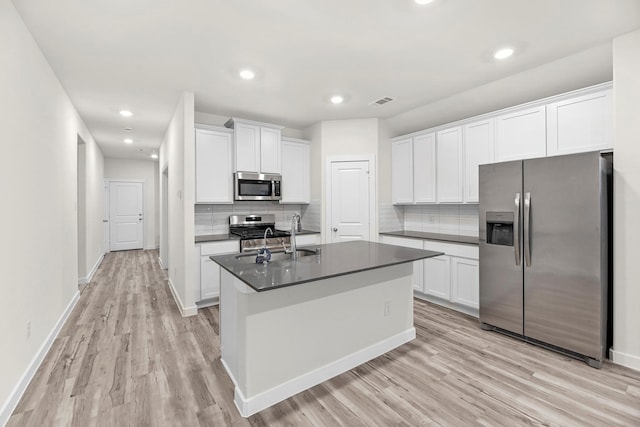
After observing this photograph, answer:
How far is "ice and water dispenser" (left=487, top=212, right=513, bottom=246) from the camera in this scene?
2.94m

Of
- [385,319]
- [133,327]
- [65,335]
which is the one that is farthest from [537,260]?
[65,335]

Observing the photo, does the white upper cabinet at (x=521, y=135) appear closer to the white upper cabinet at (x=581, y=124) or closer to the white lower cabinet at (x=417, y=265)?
the white upper cabinet at (x=581, y=124)

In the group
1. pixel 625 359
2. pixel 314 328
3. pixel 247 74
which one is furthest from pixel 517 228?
pixel 247 74

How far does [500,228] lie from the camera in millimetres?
3049

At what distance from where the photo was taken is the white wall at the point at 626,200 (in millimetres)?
2359

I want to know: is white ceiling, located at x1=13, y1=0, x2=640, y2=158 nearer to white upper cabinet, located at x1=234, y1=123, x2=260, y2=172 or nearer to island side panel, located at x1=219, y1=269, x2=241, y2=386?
white upper cabinet, located at x1=234, y1=123, x2=260, y2=172

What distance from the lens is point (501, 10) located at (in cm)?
209

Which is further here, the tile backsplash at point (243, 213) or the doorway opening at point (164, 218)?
the doorway opening at point (164, 218)

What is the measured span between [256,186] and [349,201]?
1473 mm

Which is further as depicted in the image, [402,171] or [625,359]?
[402,171]

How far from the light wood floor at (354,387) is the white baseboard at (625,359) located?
0.06 m

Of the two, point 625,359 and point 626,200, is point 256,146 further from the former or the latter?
point 625,359

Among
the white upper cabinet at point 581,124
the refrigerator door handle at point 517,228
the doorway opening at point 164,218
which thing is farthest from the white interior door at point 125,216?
the white upper cabinet at point 581,124

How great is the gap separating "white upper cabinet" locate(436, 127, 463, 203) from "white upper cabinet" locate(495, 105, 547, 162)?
1.63 feet
